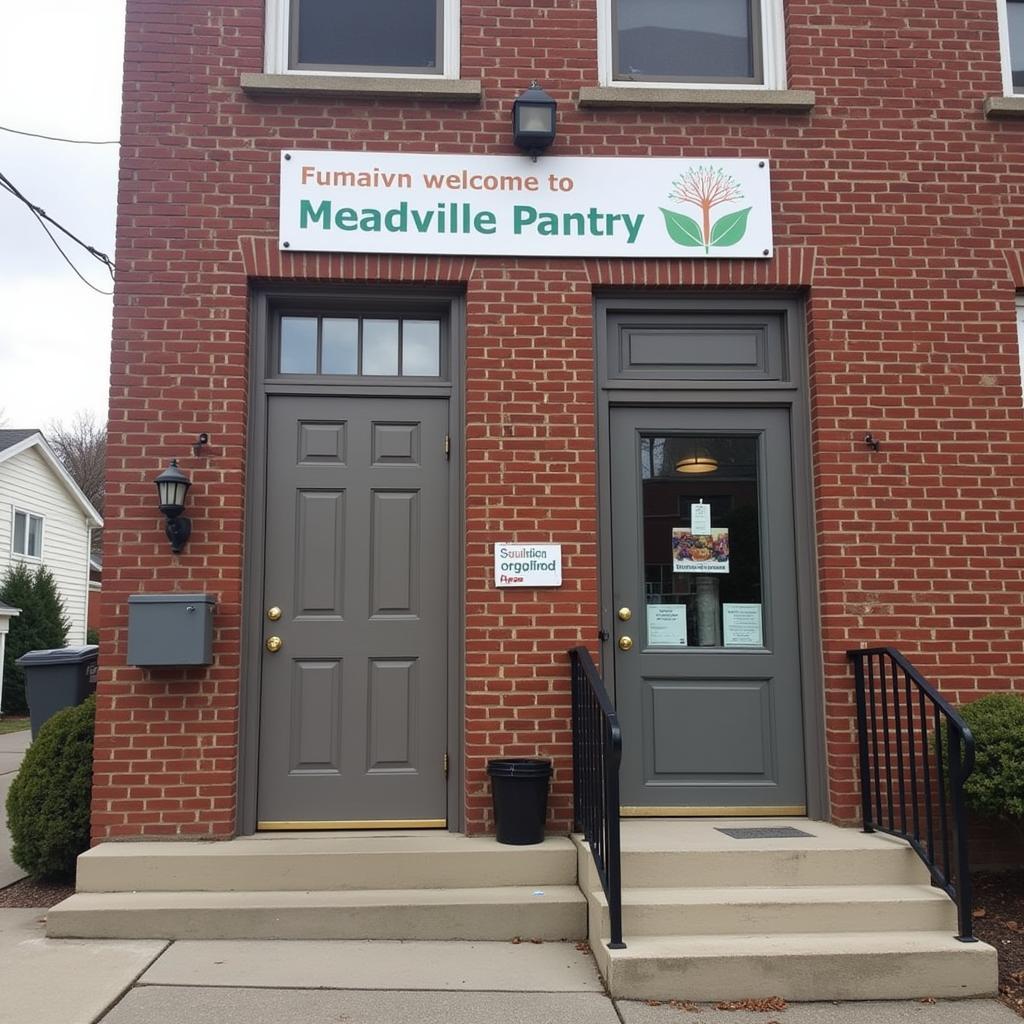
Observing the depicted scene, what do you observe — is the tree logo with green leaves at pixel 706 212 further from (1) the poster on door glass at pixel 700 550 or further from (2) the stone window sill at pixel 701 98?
(1) the poster on door glass at pixel 700 550

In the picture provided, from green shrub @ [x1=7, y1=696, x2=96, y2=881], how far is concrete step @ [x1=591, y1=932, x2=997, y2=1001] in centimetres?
282

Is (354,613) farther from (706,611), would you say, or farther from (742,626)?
(742,626)

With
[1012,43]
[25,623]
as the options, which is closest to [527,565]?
[1012,43]

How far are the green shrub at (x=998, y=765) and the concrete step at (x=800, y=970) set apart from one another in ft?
2.43

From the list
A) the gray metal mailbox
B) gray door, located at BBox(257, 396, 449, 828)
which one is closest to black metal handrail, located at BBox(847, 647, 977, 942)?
gray door, located at BBox(257, 396, 449, 828)

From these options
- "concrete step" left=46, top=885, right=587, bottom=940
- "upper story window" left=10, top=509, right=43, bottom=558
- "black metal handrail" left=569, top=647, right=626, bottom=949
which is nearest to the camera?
"black metal handrail" left=569, top=647, right=626, bottom=949

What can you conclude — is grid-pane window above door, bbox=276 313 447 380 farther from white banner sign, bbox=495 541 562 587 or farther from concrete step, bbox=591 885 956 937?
concrete step, bbox=591 885 956 937

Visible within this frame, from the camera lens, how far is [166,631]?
4.88m

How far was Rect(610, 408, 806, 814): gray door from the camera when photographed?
5.32m

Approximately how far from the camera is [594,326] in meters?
5.54

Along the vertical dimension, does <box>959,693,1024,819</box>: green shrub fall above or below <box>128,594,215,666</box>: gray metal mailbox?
below

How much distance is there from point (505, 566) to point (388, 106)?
2.62 metres

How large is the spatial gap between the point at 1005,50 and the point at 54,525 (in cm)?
2184

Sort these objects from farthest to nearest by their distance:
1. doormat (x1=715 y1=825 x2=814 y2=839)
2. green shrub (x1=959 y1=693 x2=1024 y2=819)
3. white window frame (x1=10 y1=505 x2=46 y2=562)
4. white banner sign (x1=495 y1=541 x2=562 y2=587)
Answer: white window frame (x1=10 y1=505 x2=46 y2=562) → white banner sign (x1=495 y1=541 x2=562 y2=587) → doormat (x1=715 y1=825 x2=814 y2=839) → green shrub (x1=959 y1=693 x2=1024 y2=819)
